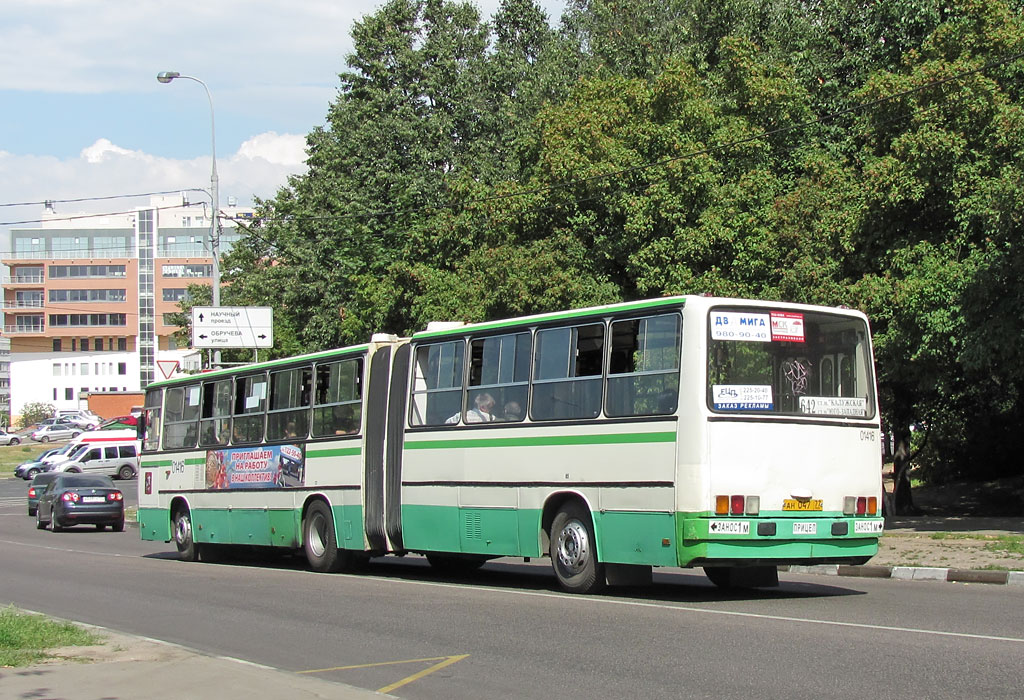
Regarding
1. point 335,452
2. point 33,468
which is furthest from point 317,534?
point 33,468

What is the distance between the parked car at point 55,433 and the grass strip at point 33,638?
91.0 meters

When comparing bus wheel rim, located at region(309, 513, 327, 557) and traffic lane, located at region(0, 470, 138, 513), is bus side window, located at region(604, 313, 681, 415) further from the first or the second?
traffic lane, located at region(0, 470, 138, 513)

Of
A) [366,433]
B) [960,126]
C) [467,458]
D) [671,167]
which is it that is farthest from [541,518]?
[671,167]

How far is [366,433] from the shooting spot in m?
17.6

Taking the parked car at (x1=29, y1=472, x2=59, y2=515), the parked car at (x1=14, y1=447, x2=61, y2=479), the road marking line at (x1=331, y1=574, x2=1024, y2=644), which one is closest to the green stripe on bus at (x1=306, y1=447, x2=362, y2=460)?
the road marking line at (x1=331, y1=574, x2=1024, y2=644)

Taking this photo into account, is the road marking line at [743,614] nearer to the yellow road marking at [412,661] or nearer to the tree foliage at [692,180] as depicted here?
the yellow road marking at [412,661]

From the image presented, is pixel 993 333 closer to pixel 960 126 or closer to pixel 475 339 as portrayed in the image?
pixel 960 126

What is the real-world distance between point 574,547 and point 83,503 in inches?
901

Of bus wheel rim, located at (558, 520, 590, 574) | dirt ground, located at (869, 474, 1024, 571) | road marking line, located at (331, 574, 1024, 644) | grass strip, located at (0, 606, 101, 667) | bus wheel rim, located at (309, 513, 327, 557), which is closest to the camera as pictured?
grass strip, located at (0, 606, 101, 667)

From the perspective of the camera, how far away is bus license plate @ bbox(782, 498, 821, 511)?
12625 mm

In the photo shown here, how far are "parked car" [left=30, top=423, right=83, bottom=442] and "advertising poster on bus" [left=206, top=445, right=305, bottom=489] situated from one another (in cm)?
8134

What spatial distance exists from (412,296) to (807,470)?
26.4m

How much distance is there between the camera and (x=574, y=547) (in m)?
13.9

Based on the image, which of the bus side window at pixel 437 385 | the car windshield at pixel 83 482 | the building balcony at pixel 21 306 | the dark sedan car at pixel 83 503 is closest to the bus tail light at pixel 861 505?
the bus side window at pixel 437 385
